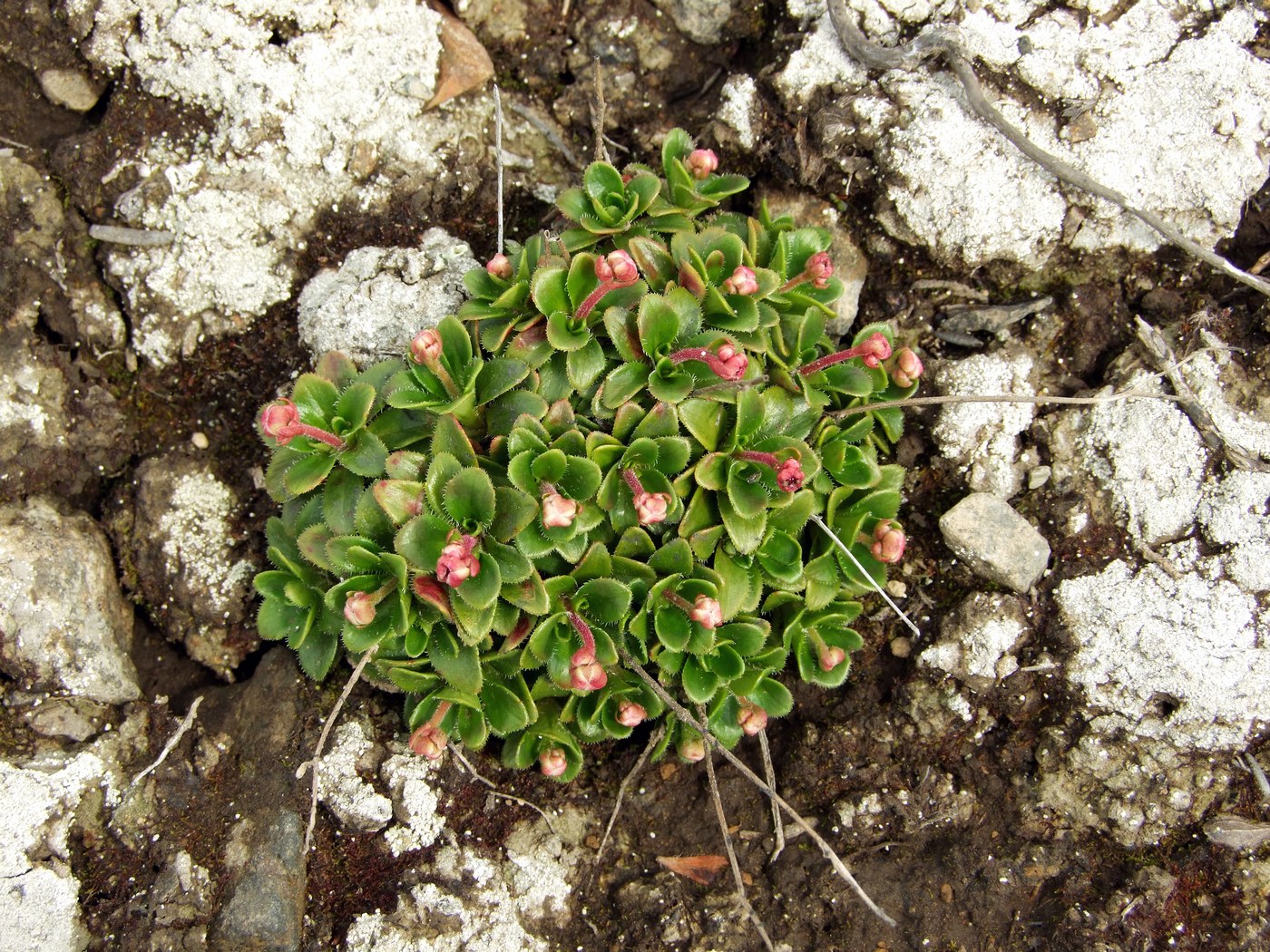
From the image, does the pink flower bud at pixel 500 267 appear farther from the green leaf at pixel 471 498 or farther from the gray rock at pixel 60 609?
the gray rock at pixel 60 609

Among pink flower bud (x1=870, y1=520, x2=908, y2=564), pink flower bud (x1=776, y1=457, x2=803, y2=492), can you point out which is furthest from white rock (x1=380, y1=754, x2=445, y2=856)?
pink flower bud (x1=870, y1=520, x2=908, y2=564)

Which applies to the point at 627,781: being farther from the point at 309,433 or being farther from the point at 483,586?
the point at 309,433

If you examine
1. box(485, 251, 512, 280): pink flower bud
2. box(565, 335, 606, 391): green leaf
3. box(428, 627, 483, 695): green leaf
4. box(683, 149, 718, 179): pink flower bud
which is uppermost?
box(683, 149, 718, 179): pink flower bud

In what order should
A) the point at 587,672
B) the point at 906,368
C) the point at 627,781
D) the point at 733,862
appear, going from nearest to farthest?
the point at 587,672, the point at 733,862, the point at 906,368, the point at 627,781

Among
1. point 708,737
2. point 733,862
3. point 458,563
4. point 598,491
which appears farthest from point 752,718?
point 458,563

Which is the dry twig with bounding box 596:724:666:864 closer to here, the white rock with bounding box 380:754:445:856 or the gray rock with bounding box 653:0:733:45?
the white rock with bounding box 380:754:445:856

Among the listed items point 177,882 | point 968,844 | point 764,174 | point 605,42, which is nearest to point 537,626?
point 177,882

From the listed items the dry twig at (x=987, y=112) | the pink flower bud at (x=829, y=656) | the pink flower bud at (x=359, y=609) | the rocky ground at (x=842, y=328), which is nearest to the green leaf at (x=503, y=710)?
the rocky ground at (x=842, y=328)
